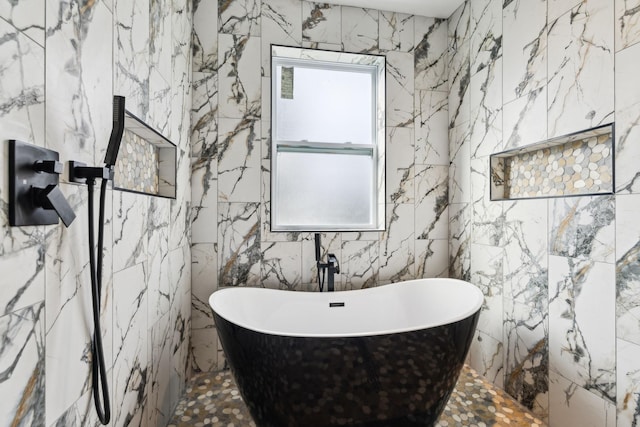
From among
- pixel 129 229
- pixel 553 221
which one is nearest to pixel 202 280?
pixel 129 229

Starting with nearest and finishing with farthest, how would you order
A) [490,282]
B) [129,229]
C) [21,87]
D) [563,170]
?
[21,87] < [129,229] < [563,170] < [490,282]

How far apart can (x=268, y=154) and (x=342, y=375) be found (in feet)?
5.21

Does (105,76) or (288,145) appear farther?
(288,145)

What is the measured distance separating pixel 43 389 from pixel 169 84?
1466 millimetres

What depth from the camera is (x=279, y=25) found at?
2.37m

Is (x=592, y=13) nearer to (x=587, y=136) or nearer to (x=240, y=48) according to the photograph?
(x=587, y=136)

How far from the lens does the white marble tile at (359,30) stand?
246 cm

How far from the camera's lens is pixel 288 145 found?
255 cm

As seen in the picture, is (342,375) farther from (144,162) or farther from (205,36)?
(205,36)

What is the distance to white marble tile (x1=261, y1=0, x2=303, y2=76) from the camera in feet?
7.72

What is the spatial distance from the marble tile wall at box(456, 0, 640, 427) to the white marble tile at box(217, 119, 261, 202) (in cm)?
155

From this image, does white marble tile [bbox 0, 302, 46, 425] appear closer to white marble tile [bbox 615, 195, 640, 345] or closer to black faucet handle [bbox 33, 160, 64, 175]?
black faucet handle [bbox 33, 160, 64, 175]

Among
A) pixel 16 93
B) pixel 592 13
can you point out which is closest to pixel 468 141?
pixel 592 13

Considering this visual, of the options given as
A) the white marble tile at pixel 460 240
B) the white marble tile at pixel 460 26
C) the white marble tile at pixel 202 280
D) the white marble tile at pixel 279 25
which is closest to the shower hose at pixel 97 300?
the white marble tile at pixel 202 280
